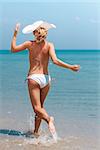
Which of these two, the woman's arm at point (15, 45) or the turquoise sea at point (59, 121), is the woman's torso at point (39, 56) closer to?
the woman's arm at point (15, 45)

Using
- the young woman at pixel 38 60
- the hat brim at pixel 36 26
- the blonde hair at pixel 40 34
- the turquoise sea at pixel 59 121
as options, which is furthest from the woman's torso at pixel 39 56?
the turquoise sea at pixel 59 121

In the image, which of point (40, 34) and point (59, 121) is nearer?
point (40, 34)

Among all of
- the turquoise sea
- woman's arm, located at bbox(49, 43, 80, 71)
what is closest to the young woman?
woman's arm, located at bbox(49, 43, 80, 71)

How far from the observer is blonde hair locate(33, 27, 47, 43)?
23.3 ft

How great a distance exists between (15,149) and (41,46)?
1579mm

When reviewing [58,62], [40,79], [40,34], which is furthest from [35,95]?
[40,34]

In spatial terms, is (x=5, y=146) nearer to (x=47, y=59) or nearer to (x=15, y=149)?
(x=15, y=149)

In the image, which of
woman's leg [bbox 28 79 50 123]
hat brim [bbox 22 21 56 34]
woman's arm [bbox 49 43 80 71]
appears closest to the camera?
woman's arm [bbox 49 43 80 71]

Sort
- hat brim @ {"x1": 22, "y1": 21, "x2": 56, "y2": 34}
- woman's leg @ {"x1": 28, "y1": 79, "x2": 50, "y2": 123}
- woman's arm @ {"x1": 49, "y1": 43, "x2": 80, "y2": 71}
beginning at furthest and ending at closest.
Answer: woman's leg @ {"x1": 28, "y1": 79, "x2": 50, "y2": 123} → hat brim @ {"x1": 22, "y1": 21, "x2": 56, "y2": 34} → woman's arm @ {"x1": 49, "y1": 43, "x2": 80, "y2": 71}

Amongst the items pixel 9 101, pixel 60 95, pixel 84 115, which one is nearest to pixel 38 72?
pixel 84 115

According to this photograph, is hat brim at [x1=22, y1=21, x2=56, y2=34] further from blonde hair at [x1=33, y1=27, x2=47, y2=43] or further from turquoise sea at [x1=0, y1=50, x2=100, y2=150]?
turquoise sea at [x1=0, y1=50, x2=100, y2=150]

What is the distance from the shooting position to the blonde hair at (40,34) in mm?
7105

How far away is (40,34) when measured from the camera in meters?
7.12

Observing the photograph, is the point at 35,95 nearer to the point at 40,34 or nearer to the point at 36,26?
the point at 40,34
